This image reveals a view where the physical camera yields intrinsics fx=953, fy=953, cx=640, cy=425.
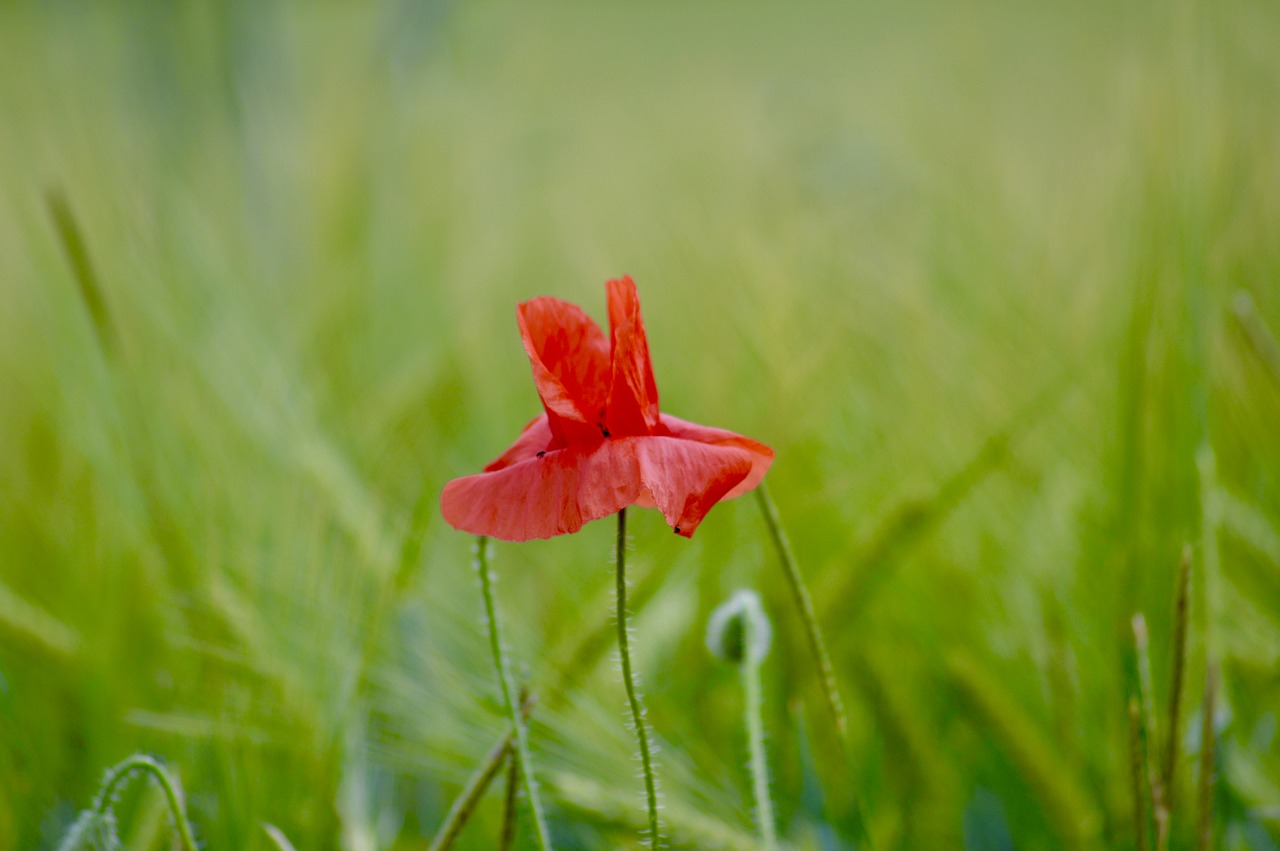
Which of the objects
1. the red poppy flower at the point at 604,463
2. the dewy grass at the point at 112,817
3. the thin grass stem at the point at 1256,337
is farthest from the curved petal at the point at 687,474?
the thin grass stem at the point at 1256,337

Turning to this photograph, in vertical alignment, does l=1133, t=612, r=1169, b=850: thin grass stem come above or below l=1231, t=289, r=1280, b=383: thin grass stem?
below

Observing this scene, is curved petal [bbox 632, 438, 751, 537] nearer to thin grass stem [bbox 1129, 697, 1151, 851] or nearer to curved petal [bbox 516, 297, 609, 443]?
curved petal [bbox 516, 297, 609, 443]

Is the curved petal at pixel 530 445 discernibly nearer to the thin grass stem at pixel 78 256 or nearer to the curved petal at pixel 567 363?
the curved petal at pixel 567 363

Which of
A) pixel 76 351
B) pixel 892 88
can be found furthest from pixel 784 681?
pixel 892 88

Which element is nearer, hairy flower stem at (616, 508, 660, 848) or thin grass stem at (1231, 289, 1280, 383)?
hairy flower stem at (616, 508, 660, 848)

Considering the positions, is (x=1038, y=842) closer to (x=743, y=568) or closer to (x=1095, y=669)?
(x=1095, y=669)

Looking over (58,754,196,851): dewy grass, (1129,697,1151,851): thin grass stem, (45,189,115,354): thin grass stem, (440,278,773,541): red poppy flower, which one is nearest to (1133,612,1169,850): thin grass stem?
(1129,697,1151,851): thin grass stem

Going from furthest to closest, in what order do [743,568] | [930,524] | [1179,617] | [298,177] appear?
[298,177]
[743,568]
[930,524]
[1179,617]
